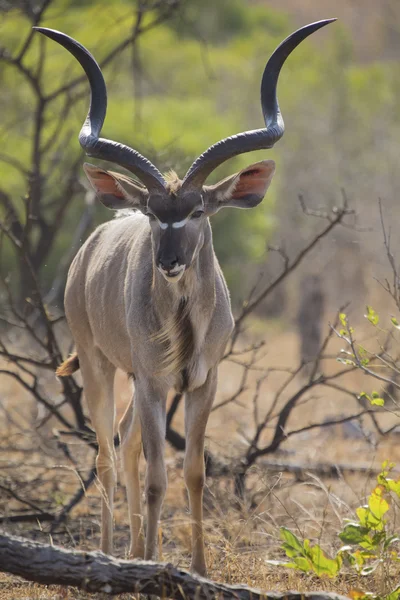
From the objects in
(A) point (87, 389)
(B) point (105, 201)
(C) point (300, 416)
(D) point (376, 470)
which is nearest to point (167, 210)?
(B) point (105, 201)

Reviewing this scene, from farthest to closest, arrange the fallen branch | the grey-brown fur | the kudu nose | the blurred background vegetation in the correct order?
1. the blurred background vegetation
2. the grey-brown fur
3. the kudu nose
4. the fallen branch

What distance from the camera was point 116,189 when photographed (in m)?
5.14

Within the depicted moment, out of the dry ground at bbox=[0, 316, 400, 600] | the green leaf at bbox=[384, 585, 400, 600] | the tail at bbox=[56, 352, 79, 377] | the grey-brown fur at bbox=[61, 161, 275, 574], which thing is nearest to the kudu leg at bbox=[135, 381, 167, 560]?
the grey-brown fur at bbox=[61, 161, 275, 574]

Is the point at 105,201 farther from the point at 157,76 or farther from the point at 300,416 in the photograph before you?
the point at 157,76

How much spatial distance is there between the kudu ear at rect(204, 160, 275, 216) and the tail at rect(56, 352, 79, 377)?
1.49 metres

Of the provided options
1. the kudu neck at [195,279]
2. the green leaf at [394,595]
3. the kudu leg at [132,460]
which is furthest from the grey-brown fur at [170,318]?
the green leaf at [394,595]

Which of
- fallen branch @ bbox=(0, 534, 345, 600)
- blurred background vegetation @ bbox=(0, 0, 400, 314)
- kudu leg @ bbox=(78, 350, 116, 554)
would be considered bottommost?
fallen branch @ bbox=(0, 534, 345, 600)

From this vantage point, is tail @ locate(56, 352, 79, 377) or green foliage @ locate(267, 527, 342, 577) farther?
tail @ locate(56, 352, 79, 377)

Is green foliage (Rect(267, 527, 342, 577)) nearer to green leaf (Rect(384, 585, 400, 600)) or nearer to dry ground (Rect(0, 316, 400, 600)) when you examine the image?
green leaf (Rect(384, 585, 400, 600))

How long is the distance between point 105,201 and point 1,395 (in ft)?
17.1

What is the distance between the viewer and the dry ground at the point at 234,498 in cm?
Result: 485

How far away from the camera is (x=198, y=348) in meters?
4.96

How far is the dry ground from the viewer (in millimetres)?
4852

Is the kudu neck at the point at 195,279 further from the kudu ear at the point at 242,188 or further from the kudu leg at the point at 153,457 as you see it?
the kudu leg at the point at 153,457
